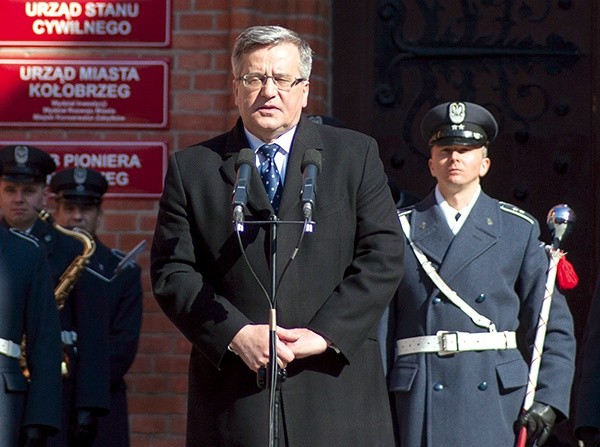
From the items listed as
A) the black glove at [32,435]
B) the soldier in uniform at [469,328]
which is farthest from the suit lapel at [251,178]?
the black glove at [32,435]

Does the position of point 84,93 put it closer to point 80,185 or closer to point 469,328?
point 80,185

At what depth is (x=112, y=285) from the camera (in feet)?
24.7

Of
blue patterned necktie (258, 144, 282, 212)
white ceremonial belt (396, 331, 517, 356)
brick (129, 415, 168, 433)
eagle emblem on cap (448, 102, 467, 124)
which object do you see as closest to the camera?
blue patterned necktie (258, 144, 282, 212)

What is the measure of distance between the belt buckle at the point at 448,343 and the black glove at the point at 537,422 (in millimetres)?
336

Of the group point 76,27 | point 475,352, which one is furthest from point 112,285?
point 475,352

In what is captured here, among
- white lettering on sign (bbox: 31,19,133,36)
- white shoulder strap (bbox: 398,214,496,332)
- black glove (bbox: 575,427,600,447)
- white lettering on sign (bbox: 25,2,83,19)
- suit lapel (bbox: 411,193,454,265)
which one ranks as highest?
white lettering on sign (bbox: 25,2,83,19)

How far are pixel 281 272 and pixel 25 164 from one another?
295cm

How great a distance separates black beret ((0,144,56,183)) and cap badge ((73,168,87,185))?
13cm

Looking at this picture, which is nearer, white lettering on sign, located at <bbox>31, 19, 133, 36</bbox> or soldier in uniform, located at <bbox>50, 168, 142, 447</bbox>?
soldier in uniform, located at <bbox>50, 168, 142, 447</bbox>

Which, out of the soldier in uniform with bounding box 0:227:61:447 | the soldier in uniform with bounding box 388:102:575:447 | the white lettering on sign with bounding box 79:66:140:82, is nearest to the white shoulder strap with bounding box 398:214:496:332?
the soldier in uniform with bounding box 388:102:575:447

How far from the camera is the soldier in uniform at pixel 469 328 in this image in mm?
5758

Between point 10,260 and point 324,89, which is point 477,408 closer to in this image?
point 10,260

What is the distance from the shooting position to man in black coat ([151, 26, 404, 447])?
4.60 meters

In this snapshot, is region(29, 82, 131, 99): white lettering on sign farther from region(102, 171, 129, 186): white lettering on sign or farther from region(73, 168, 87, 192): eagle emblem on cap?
region(73, 168, 87, 192): eagle emblem on cap
